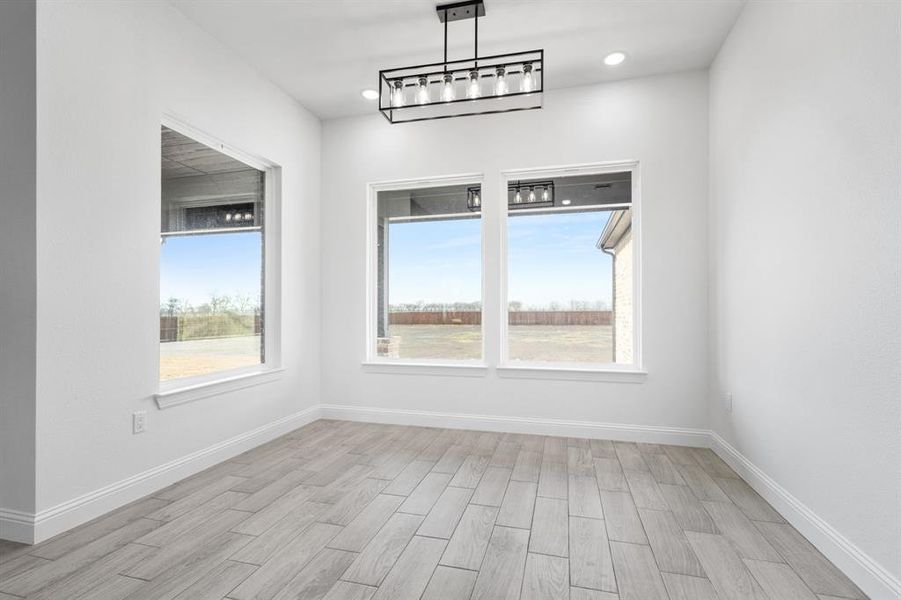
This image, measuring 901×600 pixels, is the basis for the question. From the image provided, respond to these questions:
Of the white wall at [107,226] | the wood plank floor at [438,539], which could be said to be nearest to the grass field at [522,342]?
the wood plank floor at [438,539]

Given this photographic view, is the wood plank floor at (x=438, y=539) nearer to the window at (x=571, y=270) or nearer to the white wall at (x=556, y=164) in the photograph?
the white wall at (x=556, y=164)

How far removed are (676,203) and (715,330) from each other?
0.99m

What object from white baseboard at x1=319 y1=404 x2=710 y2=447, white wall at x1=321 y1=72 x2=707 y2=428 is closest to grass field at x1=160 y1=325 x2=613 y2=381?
white wall at x1=321 y1=72 x2=707 y2=428

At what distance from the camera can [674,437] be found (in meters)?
3.40

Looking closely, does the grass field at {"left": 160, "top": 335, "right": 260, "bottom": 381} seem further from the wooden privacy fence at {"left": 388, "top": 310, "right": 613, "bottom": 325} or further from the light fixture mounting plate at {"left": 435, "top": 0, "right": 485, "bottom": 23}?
the light fixture mounting plate at {"left": 435, "top": 0, "right": 485, "bottom": 23}

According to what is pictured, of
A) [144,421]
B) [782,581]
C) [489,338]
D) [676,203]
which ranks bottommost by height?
[782,581]

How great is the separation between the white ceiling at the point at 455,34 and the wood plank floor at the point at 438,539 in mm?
2836

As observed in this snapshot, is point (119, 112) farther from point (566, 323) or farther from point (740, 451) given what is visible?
point (740, 451)

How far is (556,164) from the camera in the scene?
3.66 m

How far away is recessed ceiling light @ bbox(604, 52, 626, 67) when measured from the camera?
125 inches

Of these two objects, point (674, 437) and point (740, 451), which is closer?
point (740, 451)

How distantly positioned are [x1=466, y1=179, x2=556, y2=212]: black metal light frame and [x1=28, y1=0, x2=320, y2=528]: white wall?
6.33ft

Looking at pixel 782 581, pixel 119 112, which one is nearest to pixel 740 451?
pixel 782 581

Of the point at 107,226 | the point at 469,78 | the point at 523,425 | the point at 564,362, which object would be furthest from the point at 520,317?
the point at 107,226
